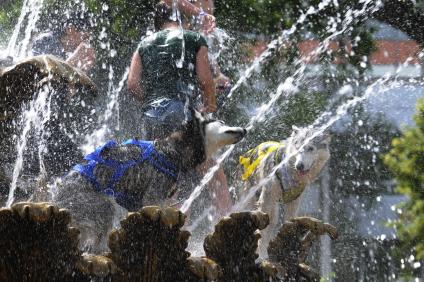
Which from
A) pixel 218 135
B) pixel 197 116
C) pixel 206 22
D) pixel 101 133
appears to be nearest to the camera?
pixel 218 135

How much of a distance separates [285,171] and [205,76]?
185 centimetres

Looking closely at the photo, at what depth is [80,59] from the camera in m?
4.91

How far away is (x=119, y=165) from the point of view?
3.36 meters

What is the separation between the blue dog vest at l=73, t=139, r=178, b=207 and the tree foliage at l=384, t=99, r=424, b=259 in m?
7.26

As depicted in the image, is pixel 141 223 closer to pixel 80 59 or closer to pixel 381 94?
pixel 80 59

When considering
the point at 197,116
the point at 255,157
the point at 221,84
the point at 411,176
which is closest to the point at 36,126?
the point at 197,116

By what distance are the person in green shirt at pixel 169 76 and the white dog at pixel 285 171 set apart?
1.68m

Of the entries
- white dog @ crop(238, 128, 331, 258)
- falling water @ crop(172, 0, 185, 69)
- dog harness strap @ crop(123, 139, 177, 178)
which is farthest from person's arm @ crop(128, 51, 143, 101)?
white dog @ crop(238, 128, 331, 258)

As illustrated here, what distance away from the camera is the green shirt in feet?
12.8

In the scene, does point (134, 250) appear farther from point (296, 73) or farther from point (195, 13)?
point (296, 73)

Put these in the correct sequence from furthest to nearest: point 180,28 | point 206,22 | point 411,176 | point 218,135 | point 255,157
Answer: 1. point 411,176
2. point 255,157
3. point 206,22
4. point 180,28
5. point 218,135

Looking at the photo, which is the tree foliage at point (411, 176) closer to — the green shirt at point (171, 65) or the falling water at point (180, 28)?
the falling water at point (180, 28)

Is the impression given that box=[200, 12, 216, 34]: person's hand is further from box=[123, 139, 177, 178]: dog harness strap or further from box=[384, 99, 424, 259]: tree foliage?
box=[384, 99, 424, 259]: tree foliage

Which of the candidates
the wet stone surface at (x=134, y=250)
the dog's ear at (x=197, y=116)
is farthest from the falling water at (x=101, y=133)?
the wet stone surface at (x=134, y=250)
